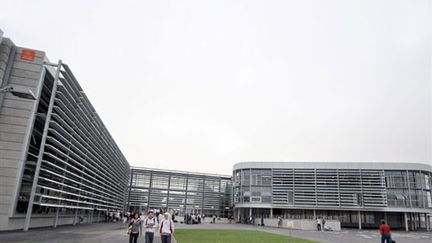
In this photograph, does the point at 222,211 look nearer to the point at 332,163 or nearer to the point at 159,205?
Answer: the point at 159,205

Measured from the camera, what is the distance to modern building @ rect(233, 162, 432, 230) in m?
51.6

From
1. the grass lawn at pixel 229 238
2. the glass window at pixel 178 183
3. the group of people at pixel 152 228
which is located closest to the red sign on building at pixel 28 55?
the group of people at pixel 152 228

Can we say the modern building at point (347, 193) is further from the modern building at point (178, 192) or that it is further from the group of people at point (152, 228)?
the group of people at point (152, 228)

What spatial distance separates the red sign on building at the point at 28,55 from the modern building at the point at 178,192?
181 feet

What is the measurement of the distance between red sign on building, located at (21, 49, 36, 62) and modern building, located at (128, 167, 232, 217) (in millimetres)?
55310

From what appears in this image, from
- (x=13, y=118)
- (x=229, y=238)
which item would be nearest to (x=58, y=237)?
(x=13, y=118)

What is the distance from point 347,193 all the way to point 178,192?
120ft

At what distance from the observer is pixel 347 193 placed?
175ft

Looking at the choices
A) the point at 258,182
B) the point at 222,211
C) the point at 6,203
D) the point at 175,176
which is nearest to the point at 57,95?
the point at 6,203

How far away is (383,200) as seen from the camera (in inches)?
2025

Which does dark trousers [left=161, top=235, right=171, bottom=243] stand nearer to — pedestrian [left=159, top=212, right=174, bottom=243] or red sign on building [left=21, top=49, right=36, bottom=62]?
pedestrian [left=159, top=212, right=174, bottom=243]

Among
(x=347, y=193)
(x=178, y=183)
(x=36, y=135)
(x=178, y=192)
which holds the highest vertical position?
(x=178, y=183)

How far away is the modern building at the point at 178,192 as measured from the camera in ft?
236

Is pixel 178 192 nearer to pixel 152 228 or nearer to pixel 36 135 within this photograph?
pixel 36 135
